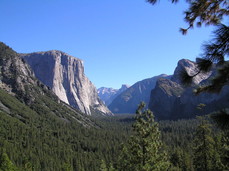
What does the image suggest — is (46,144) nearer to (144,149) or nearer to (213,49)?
(144,149)

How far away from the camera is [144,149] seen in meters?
19.3

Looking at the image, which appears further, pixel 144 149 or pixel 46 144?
pixel 46 144

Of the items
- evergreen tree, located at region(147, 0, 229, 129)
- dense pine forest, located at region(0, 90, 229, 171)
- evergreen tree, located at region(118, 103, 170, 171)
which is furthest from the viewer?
dense pine forest, located at region(0, 90, 229, 171)

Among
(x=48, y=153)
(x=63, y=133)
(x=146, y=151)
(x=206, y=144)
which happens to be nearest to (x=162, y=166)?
(x=146, y=151)

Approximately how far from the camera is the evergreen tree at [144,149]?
740 inches

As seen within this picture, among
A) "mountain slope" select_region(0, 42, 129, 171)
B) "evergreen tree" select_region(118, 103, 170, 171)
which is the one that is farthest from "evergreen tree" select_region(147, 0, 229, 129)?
"mountain slope" select_region(0, 42, 129, 171)

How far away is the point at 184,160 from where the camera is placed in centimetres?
6481

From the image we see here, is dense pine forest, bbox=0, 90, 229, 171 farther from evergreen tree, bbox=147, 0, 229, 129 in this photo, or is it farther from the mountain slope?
evergreen tree, bbox=147, 0, 229, 129

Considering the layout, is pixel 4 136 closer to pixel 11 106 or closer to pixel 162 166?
pixel 11 106

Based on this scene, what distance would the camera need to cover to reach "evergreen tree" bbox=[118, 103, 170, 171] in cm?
1880

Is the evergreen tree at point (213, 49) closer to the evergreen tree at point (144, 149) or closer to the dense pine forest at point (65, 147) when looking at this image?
the evergreen tree at point (144, 149)

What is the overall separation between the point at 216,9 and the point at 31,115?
641 feet

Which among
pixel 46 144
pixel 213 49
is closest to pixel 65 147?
pixel 46 144

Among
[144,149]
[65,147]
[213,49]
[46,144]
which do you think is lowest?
[65,147]
